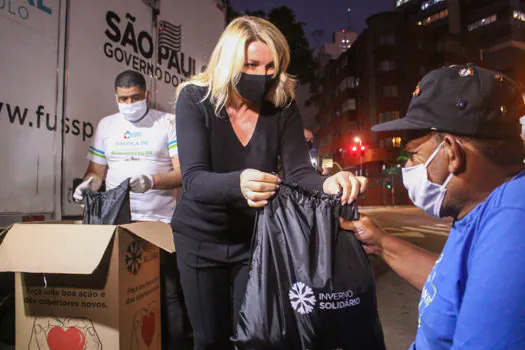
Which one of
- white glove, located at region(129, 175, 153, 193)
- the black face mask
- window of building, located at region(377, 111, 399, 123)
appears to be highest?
window of building, located at region(377, 111, 399, 123)

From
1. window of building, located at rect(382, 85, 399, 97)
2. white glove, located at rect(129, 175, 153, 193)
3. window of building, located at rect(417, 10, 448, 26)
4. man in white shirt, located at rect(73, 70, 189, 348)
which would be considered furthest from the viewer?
window of building, located at rect(417, 10, 448, 26)

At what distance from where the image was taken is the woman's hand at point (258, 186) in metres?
1.46

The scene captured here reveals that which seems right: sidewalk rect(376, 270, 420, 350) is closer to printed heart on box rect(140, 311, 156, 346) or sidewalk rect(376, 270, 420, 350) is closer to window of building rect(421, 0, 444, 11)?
printed heart on box rect(140, 311, 156, 346)

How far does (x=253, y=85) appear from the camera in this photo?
1997mm

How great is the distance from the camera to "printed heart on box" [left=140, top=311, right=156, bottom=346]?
239 centimetres

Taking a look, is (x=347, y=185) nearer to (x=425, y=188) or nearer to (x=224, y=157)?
(x=425, y=188)

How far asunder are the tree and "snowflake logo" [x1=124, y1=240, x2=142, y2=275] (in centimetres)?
1254

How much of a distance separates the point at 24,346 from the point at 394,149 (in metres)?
47.2

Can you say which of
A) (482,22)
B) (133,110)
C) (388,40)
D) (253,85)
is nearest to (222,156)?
(253,85)

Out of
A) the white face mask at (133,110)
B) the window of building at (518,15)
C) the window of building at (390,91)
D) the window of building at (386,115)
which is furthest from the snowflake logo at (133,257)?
the window of building at (518,15)

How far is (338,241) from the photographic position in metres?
1.51

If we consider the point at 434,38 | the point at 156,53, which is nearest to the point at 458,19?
the point at 434,38

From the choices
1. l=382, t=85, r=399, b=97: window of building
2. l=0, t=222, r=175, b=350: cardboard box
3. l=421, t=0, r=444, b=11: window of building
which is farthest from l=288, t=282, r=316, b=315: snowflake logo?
l=421, t=0, r=444, b=11: window of building

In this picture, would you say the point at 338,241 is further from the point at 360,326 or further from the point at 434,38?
the point at 434,38
